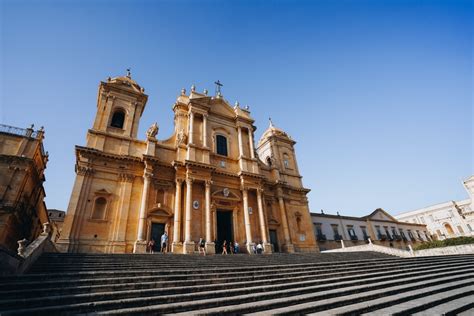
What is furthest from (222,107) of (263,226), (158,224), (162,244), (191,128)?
(162,244)

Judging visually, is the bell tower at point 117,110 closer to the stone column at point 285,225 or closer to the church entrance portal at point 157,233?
the church entrance portal at point 157,233

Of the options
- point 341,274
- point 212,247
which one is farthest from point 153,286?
point 212,247

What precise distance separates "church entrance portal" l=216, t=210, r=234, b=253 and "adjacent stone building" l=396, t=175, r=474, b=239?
4407 centimetres

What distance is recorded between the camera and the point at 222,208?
58.7 ft

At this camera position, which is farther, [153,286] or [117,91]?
[117,91]

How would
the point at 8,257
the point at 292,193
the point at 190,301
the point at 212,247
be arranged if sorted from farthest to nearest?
1. the point at 292,193
2. the point at 212,247
3. the point at 8,257
4. the point at 190,301

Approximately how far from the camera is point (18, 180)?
14.7 m

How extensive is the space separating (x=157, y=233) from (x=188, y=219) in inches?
84.9

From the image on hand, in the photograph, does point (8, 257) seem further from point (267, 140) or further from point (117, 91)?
point (267, 140)

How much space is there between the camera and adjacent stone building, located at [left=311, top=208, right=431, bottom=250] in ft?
92.9

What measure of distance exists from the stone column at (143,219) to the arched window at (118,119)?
505cm

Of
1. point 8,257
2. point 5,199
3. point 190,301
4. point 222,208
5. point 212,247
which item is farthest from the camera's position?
point 222,208

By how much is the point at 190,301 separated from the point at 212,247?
10537 millimetres

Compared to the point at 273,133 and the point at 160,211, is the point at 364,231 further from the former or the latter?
the point at 160,211
